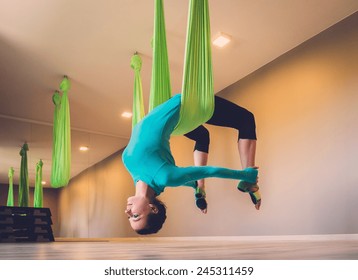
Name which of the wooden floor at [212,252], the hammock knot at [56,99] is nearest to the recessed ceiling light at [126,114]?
the hammock knot at [56,99]

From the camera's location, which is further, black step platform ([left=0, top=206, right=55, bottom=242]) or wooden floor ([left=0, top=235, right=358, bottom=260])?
black step platform ([left=0, top=206, right=55, bottom=242])

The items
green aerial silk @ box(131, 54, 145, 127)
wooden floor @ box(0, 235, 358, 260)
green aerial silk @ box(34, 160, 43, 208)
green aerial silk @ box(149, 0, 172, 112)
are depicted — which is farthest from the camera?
green aerial silk @ box(34, 160, 43, 208)

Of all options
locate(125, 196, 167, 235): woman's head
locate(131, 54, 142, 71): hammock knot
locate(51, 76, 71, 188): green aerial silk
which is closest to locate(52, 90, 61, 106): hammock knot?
locate(51, 76, 71, 188): green aerial silk

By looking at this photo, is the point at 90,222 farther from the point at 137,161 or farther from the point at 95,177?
the point at 137,161

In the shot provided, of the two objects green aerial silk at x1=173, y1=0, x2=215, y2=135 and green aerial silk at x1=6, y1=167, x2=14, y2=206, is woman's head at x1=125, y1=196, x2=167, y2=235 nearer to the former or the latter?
green aerial silk at x1=173, y1=0, x2=215, y2=135

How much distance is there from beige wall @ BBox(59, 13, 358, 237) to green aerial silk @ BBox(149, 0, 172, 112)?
1435 millimetres

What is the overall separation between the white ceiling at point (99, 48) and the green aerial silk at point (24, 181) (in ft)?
0.19

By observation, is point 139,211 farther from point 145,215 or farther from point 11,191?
point 11,191

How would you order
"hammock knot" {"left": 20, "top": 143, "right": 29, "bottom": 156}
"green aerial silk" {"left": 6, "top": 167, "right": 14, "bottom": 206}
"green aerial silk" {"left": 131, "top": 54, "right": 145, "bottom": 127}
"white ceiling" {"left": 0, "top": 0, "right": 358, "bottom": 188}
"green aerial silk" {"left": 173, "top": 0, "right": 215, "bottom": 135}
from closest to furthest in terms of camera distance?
1. "green aerial silk" {"left": 173, "top": 0, "right": 215, "bottom": 135}
2. "green aerial silk" {"left": 131, "top": 54, "right": 145, "bottom": 127}
3. "white ceiling" {"left": 0, "top": 0, "right": 358, "bottom": 188}
4. "green aerial silk" {"left": 6, "top": 167, "right": 14, "bottom": 206}
5. "hammock knot" {"left": 20, "top": 143, "right": 29, "bottom": 156}

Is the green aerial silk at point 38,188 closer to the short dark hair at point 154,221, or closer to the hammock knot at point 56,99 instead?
the hammock knot at point 56,99

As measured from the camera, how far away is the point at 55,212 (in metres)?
4.38

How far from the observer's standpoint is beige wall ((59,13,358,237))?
2762 mm

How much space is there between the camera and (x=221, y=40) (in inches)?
129
